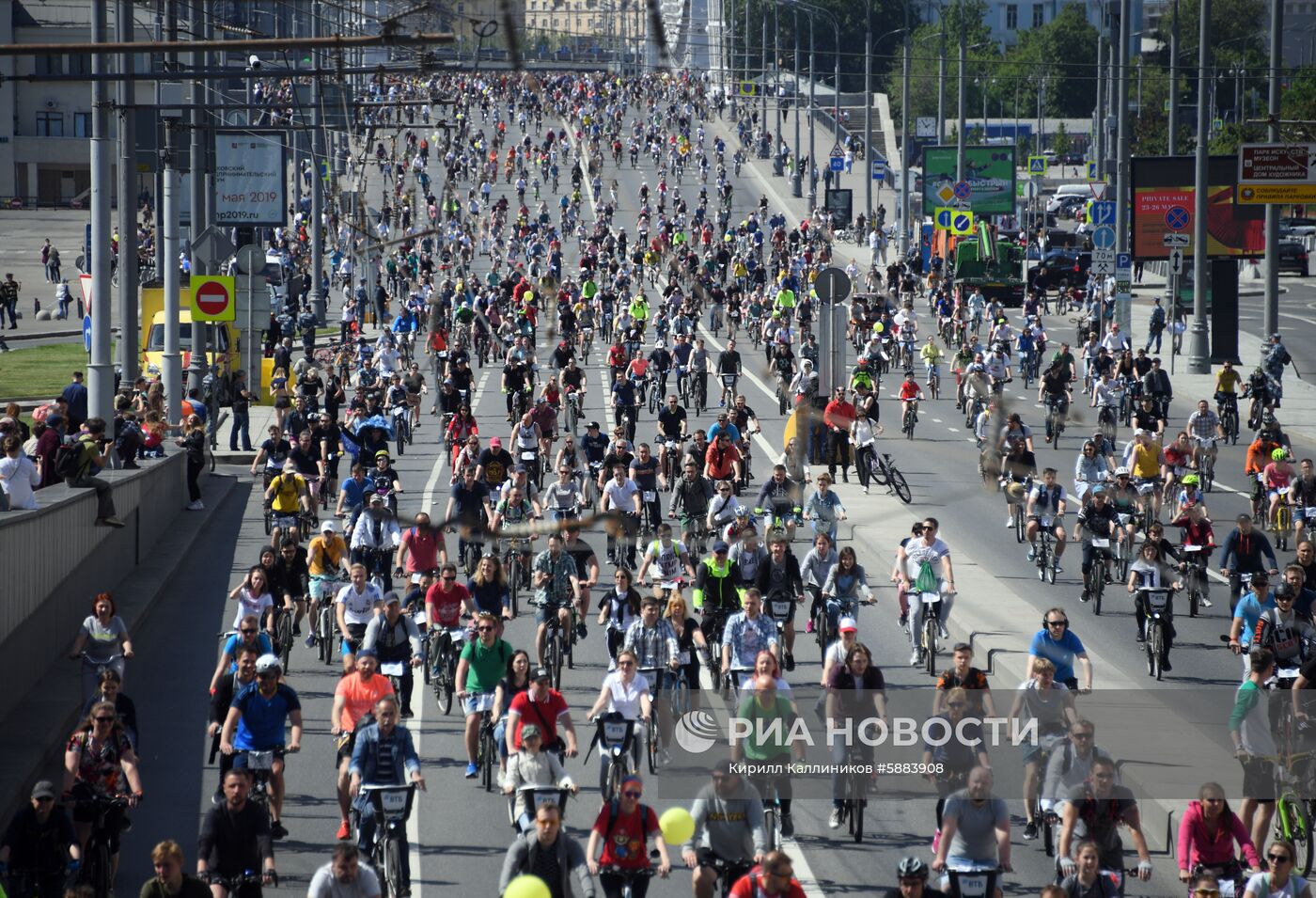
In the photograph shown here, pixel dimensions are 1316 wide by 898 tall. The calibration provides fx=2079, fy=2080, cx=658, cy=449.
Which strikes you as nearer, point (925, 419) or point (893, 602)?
point (893, 602)

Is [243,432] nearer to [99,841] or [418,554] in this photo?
[418,554]

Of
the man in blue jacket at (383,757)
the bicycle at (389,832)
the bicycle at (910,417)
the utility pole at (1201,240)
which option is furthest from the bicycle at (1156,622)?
the utility pole at (1201,240)

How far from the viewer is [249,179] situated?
37.3m

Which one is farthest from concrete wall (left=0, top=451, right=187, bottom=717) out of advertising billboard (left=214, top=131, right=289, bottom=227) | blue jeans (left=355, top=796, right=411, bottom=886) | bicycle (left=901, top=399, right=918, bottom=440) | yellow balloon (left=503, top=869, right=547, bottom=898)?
bicycle (left=901, top=399, right=918, bottom=440)

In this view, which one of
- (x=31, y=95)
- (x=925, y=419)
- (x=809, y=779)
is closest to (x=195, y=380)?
(x=925, y=419)

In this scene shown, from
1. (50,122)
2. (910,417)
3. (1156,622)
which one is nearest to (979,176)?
(910,417)

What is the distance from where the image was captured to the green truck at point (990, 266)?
61969 millimetres

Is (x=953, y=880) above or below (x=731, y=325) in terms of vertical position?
below

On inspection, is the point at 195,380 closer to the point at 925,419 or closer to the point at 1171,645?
the point at 925,419

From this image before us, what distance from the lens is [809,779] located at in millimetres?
14891

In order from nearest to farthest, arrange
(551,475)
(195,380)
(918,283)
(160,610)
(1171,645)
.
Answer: (1171,645), (160,610), (551,475), (195,380), (918,283)

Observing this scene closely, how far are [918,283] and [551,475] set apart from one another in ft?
102

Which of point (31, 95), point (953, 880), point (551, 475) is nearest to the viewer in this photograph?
point (953, 880)

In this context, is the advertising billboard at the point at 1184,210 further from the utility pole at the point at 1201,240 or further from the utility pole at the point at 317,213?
the utility pole at the point at 317,213
